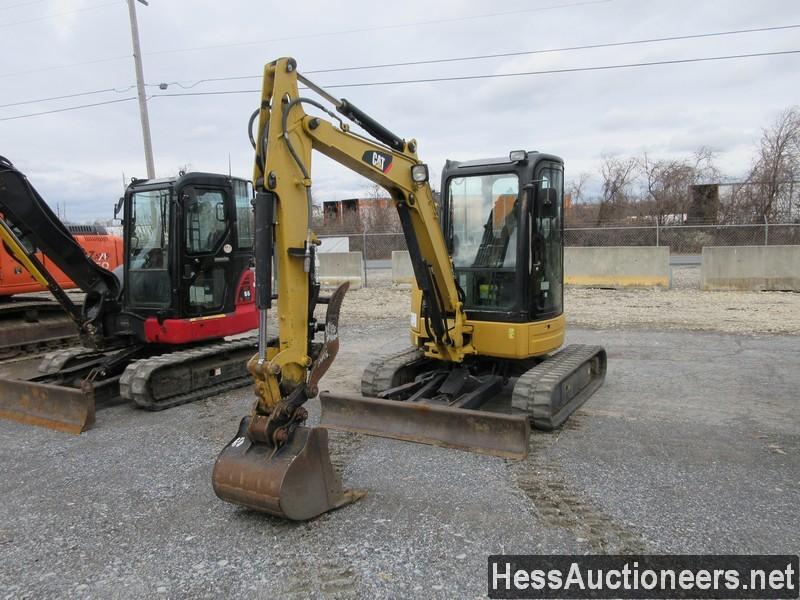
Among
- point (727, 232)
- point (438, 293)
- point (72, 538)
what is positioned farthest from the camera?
point (727, 232)

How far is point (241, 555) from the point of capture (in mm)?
3320

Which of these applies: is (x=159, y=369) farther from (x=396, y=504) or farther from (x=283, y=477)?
(x=396, y=504)

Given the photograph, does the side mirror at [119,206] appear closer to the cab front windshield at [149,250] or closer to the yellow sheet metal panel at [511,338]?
the cab front windshield at [149,250]

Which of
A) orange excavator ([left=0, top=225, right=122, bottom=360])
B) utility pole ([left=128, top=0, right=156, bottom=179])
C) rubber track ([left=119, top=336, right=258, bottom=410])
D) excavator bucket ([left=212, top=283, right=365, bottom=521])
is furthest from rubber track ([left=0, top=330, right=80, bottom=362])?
excavator bucket ([left=212, top=283, right=365, bottom=521])

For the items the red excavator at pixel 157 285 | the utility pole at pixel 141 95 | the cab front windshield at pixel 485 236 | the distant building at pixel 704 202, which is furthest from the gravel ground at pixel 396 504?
the distant building at pixel 704 202

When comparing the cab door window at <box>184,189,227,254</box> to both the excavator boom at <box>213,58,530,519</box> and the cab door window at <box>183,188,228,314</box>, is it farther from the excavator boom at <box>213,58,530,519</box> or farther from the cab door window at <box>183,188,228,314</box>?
the excavator boom at <box>213,58,530,519</box>

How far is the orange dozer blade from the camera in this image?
5.65 meters

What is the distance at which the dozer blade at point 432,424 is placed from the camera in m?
4.59

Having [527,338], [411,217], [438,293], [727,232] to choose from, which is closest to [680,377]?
[527,338]

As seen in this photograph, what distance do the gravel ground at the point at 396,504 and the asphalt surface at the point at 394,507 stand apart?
0.01 metres

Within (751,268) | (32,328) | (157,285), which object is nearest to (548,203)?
(157,285)

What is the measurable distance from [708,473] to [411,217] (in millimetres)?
3096

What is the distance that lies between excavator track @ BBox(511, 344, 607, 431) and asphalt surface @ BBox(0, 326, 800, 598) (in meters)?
0.17

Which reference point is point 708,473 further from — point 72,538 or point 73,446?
point 73,446
